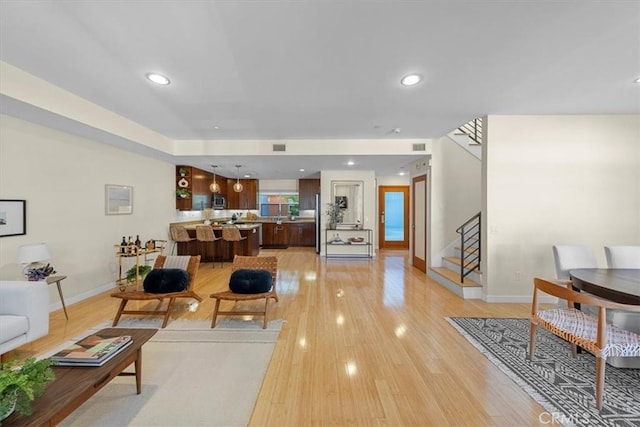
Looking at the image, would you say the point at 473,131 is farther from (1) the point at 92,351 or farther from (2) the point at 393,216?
(1) the point at 92,351

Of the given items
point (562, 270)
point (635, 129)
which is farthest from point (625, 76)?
point (562, 270)

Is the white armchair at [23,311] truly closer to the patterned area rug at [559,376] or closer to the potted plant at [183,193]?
the patterned area rug at [559,376]

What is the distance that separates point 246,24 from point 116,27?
3.23ft

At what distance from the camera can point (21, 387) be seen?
4.05 ft

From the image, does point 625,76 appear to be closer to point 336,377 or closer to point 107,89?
point 336,377

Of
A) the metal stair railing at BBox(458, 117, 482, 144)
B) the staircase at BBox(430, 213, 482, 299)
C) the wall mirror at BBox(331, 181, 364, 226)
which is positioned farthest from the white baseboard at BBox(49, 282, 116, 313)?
the metal stair railing at BBox(458, 117, 482, 144)

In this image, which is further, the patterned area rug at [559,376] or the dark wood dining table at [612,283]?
the dark wood dining table at [612,283]

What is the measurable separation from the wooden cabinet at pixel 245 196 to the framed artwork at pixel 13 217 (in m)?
6.33

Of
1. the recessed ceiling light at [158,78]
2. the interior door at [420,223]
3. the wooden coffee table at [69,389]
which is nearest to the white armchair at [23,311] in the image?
the wooden coffee table at [69,389]

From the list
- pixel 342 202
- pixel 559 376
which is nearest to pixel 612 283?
pixel 559 376

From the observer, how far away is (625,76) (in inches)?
116

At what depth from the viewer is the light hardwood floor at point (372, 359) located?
74.7 inches

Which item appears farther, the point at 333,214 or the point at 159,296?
the point at 333,214

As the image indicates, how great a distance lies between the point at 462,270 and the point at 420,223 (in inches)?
74.3
